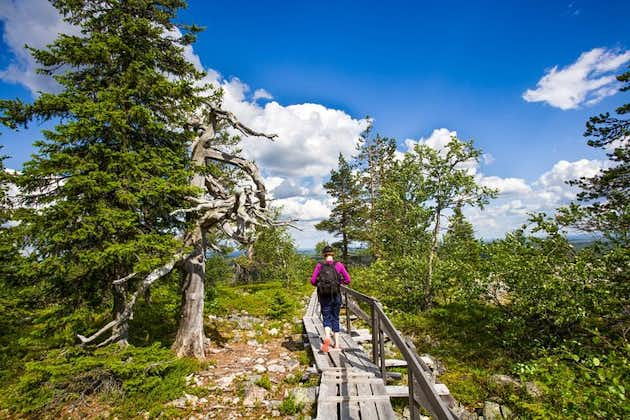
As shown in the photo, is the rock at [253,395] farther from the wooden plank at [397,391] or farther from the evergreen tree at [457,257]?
the evergreen tree at [457,257]

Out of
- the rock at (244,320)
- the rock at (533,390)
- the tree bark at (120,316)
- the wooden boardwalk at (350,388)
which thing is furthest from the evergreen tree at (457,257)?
the tree bark at (120,316)

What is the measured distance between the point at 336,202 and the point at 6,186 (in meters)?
26.8

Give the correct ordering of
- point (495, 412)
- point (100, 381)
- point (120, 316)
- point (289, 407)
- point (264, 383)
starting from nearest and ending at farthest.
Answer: point (289, 407) → point (100, 381) → point (495, 412) → point (120, 316) → point (264, 383)

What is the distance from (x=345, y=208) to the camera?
31.0m

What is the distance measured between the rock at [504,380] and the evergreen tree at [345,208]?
22.6m

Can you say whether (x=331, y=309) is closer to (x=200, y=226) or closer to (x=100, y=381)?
(x=200, y=226)

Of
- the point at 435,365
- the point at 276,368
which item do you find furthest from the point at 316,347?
the point at 435,365

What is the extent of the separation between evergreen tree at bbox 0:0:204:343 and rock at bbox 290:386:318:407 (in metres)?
4.22

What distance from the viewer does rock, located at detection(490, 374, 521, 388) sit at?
22.9ft

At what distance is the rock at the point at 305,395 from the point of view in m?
5.86

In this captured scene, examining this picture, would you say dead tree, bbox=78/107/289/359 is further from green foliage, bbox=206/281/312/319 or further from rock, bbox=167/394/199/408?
green foliage, bbox=206/281/312/319

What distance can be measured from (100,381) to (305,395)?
446 centimetres

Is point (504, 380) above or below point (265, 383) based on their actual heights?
below

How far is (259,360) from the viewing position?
830cm
